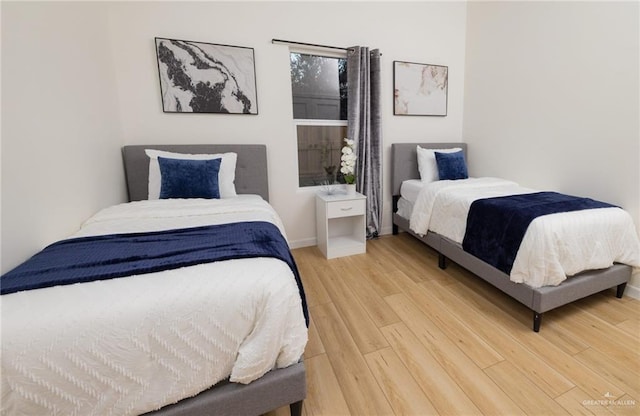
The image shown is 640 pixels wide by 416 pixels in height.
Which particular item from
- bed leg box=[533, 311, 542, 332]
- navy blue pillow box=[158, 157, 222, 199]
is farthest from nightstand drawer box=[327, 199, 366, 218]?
bed leg box=[533, 311, 542, 332]

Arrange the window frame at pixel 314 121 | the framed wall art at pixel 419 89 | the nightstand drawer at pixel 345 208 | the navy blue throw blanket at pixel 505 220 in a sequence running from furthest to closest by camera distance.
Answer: the framed wall art at pixel 419 89
the window frame at pixel 314 121
the nightstand drawer at pixel 345 208
the navy blue throw blanket at pixel 505 220

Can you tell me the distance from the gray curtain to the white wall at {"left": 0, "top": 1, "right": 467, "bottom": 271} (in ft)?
0.67

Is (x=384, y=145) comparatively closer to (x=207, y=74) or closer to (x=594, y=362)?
(x=207, y=74)

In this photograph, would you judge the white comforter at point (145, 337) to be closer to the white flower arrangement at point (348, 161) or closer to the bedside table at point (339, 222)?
the bedside table at point (339, 222)

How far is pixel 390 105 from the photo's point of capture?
3123mm

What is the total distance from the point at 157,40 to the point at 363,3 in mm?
1997

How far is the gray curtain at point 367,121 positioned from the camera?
2.82 metres

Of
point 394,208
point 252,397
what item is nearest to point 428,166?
point 394,208

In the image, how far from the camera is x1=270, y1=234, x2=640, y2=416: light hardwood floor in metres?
1.21

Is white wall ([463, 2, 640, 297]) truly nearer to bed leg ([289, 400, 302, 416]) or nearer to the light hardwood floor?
the light hardwood floor

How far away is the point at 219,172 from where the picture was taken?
2297 mm

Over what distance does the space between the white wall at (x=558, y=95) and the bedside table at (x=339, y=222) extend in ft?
5.48

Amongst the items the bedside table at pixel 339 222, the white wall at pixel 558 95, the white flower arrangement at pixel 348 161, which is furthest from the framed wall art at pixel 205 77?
the white wall at pixel 558 95

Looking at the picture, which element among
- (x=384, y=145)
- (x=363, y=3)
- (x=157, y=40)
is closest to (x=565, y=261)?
(x=384, y=145)
